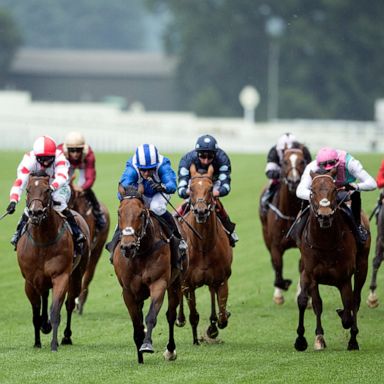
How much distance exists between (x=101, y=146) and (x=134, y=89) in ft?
156

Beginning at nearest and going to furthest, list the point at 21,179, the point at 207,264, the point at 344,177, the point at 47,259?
the point at 47,259 → the point at 21,179 → the point at 344,177 → the point at 207,264

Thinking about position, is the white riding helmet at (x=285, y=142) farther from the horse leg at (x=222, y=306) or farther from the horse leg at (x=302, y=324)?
the horse leg at (x=302, y=324)

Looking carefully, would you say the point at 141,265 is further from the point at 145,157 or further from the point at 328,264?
the point at 328,264

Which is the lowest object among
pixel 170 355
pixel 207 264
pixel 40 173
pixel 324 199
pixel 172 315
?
pixel 170 355

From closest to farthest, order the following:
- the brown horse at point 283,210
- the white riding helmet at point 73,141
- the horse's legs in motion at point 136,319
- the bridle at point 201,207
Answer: the horse's legs in motion at point 136,319
the bridle at point 201,207
the white riding helmet at point 73,141
the brown horse at point 283,210

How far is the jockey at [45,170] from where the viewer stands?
13.8 m

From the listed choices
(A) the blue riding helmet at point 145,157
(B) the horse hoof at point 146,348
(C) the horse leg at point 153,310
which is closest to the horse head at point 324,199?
(A) the blue riding helmet at point 145,157

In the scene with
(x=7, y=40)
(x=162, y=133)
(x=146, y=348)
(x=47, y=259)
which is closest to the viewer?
(x=146, y=348)

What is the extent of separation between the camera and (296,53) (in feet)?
252

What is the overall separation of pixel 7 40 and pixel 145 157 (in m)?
75.3

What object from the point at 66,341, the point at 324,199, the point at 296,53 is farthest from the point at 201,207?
the point at 296,53

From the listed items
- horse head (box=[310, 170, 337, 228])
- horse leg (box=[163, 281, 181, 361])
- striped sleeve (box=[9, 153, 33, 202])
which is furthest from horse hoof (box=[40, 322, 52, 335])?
horse head (box=[310, 170, 337, 228])

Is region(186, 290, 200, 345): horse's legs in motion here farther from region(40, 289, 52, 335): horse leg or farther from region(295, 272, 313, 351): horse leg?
region(40, 289, 52, 335): horse leg

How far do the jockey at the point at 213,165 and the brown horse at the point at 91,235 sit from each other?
3146 mm
